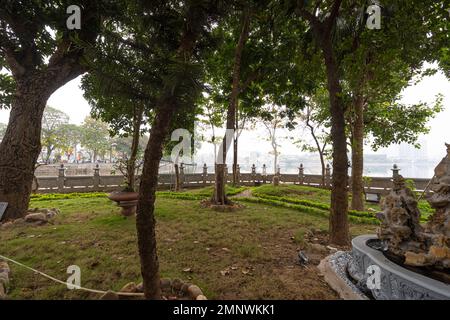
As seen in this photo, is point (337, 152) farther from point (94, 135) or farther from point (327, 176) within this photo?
point (94, 135)

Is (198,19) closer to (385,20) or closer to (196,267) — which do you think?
(196,267)

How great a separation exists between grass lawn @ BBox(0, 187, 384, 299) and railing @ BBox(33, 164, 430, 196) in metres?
7.62

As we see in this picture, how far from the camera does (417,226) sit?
10.5 feet

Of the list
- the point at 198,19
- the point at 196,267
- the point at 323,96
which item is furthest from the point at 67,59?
the point at 323,96

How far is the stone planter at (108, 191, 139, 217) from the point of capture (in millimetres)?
6641

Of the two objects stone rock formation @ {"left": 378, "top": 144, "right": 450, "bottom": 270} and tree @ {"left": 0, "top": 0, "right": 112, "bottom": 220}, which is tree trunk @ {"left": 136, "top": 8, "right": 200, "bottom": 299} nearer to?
stone rock formation @ {"left": 378, "top": 144, "right": 450, "bottom": 270}

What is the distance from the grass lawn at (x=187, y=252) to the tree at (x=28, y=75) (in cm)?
157

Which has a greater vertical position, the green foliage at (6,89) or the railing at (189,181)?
the green foliage at (6,89)

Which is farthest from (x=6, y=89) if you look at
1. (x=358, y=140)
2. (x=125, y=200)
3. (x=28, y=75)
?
(x=358, y=140)

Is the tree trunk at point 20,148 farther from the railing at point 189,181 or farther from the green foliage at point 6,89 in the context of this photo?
the railing at point 189,181

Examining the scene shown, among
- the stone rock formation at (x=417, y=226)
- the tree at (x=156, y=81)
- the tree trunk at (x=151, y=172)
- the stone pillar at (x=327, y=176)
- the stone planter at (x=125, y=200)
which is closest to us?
the tree at (x=156, y=81)

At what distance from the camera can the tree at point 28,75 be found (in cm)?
611

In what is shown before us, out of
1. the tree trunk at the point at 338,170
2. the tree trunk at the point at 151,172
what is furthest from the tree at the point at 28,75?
the tree trunk at the point at 338,170

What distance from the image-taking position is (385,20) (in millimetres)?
5039
